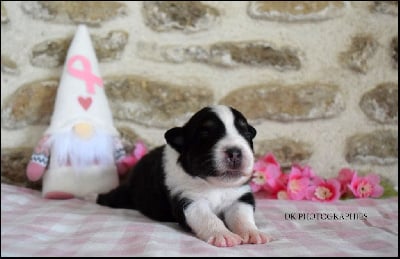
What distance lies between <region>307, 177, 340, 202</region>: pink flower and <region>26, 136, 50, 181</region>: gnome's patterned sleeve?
3.57ft

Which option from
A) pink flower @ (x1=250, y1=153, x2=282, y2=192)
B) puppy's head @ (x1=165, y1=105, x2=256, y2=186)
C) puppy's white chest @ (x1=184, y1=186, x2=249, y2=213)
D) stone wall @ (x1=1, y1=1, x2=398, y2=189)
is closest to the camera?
puppy's head @ (x1=165, y1=105, x2=256, y2=186)

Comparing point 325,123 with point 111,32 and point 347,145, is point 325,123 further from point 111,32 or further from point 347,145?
point 111,32

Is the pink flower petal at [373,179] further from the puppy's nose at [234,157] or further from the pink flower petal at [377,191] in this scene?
the puppy's nose at [234,157]

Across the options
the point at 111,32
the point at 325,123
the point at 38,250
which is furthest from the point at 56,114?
the point at 325,123

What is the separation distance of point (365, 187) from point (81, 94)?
3.97ft

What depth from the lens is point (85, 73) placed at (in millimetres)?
1814

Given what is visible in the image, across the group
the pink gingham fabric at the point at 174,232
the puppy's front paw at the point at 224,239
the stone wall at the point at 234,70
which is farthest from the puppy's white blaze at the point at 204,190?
the stone wall at the point at 234,70

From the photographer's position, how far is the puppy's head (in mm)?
1153

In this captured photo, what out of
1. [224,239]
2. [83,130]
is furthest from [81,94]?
[224,239]

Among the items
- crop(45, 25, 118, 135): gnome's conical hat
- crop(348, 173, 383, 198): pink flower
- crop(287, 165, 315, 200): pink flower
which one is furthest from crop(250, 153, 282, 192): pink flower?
crop(45, 25, 118, 135): gnome's conical hat

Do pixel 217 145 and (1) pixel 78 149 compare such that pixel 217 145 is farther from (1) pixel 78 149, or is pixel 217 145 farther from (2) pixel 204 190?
(1) pixel 78 149

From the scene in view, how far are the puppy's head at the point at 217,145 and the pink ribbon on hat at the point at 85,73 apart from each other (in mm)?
655

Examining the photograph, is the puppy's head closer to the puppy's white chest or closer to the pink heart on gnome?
the puppy's white chest

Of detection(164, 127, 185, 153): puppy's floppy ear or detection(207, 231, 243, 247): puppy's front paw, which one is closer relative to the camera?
detection(207, 231, 243, 247): puppy's front paw
